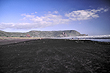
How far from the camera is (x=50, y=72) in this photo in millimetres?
5473

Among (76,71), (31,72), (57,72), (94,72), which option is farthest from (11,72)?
(94,72)

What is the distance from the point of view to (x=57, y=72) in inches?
214

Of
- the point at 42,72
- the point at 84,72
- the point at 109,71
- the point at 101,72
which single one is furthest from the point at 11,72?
the point at 109,71

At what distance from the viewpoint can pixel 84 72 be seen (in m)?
5.36

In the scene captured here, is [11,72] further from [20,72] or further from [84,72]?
[84,72]

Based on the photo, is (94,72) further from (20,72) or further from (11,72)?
(11,72)

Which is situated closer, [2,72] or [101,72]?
[101,72]

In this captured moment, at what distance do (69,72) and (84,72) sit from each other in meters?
1.18

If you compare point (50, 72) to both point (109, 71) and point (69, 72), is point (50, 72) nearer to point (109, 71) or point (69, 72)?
point (69, 72)

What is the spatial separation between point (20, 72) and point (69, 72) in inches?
157

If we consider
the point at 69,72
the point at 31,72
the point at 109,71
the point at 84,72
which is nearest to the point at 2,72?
the point at 31,72

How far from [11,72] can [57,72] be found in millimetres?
3781

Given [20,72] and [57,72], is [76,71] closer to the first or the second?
[57,72]

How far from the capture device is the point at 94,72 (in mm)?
5293
